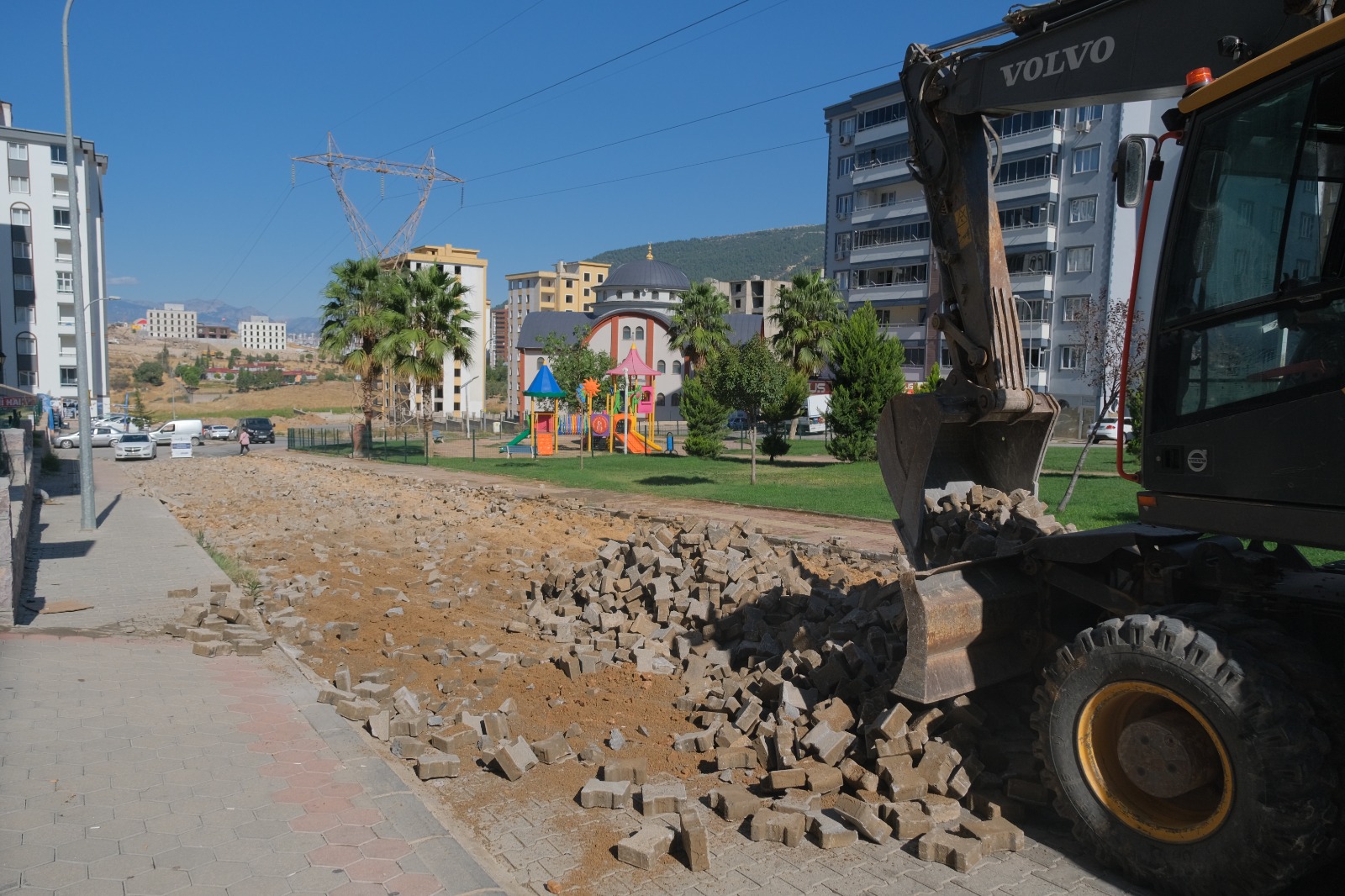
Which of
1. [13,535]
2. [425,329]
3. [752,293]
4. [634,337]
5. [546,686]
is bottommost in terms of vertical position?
[546,686]

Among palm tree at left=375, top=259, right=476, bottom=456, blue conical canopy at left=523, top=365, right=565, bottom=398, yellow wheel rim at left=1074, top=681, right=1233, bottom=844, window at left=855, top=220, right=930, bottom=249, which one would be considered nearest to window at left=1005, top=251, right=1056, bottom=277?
window at left=855, top=220, right=930, bottom=249

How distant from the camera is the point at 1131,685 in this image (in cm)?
454

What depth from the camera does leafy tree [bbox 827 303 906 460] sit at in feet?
Result: 104

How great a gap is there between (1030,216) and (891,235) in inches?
400

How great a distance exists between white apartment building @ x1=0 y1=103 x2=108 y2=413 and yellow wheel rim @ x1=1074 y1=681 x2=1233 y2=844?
7603cm

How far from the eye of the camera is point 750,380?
27.0 m

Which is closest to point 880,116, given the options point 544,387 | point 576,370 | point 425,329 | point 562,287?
point 576,370

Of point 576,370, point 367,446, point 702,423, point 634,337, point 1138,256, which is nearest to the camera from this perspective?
point 1138,256

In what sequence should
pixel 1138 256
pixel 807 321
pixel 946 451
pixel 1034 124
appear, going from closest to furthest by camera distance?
1. pixel 1138 256
2. pixel 946 451
3. pixel 807 321
4. pixel 1034 124

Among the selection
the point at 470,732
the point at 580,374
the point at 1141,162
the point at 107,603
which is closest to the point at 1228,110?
the point at 1141,162

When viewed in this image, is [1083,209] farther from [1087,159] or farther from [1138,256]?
[1138,256]

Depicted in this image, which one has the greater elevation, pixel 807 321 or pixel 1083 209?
pixel 1083 209

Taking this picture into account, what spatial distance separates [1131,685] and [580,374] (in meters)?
43.2

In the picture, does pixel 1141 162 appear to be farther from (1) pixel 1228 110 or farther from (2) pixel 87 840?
(2) pixel 87 840
